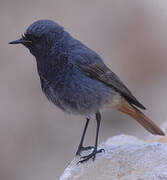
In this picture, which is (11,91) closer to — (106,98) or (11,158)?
(11,158)

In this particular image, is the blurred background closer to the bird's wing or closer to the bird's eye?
the bird's wing

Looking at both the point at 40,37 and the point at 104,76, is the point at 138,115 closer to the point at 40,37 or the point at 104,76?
the point at 104,76

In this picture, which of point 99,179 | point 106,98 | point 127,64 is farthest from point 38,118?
point 99,179

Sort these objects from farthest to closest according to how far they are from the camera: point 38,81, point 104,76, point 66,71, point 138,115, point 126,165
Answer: point 38,81, point 138,115, point 104,76, point 66,71, point 126,165

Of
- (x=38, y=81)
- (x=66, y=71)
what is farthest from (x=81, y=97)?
(x=38, y=81)

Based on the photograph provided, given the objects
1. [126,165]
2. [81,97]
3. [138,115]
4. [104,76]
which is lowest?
[126,165]

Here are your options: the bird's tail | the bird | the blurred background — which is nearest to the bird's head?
the bird

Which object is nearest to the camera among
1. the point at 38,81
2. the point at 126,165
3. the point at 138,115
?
the point at 126,165
